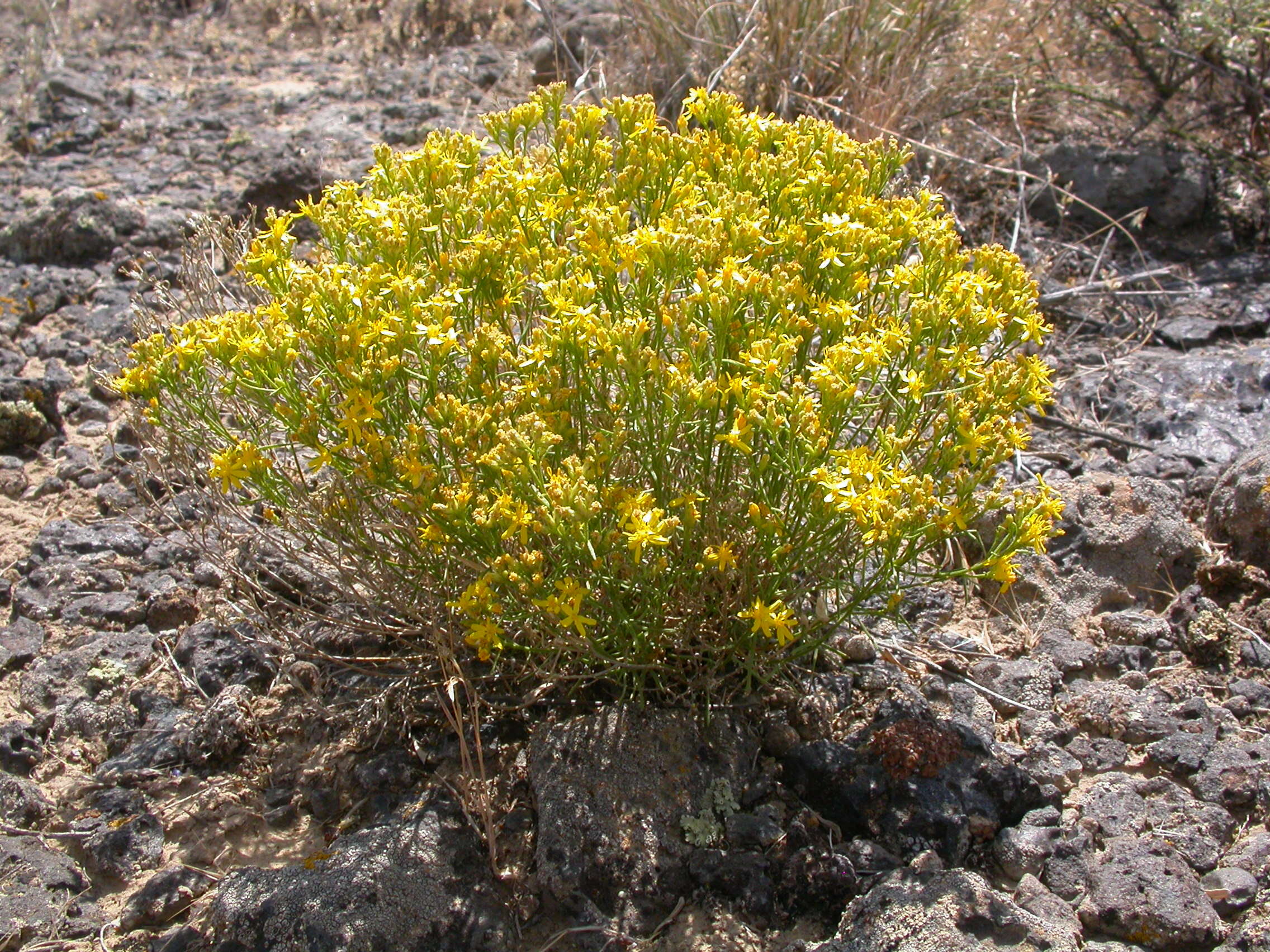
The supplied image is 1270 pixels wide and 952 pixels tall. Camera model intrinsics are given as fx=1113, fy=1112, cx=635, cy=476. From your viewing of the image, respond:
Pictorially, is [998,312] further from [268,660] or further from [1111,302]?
[1111,302]

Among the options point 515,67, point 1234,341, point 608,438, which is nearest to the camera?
point 608,438

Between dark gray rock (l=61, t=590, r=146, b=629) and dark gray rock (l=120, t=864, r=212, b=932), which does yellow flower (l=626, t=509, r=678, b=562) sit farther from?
dark gray rock (l=61, t=590, r=146, b=629)

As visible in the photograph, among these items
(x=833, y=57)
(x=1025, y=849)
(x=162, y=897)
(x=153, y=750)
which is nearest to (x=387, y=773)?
(x=162, y=897)

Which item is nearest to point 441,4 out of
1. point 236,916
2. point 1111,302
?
point 1111,302

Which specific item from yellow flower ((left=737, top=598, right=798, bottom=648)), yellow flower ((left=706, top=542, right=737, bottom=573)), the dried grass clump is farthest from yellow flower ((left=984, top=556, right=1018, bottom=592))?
the dried grass clump

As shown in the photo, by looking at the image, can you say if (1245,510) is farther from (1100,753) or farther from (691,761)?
(691,761)
